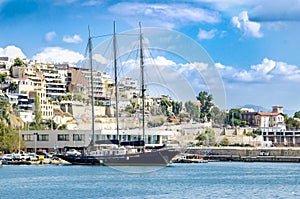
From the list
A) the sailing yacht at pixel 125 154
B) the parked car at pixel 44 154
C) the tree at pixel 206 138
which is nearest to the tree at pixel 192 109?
the tree at pixel 206 138

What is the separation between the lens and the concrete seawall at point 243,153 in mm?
114938

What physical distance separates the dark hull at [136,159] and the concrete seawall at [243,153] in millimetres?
31154

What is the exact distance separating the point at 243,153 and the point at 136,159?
147 feet

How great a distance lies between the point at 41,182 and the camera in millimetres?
59281

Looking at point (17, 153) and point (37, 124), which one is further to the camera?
point (37, 124)

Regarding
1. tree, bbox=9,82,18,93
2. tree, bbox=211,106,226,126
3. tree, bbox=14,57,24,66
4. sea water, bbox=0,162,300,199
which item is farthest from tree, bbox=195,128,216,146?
sea water, bbox=0,162,300,199

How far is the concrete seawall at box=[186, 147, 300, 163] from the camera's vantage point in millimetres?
114938

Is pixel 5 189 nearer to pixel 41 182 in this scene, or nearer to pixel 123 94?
pixel 41 182

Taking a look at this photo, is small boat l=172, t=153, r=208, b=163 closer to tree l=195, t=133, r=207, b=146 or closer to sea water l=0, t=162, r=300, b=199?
tree l=195, t=133, r=207, b=146

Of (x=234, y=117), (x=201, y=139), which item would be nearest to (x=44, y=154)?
(x=201, y=139)

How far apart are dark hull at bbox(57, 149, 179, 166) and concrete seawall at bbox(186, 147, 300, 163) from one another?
31.2m

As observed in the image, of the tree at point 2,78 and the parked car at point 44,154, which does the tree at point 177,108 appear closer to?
the tree at point 2,78

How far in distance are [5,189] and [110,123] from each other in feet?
254

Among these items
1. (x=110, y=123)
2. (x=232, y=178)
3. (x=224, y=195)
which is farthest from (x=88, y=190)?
(x=110, y=123)
